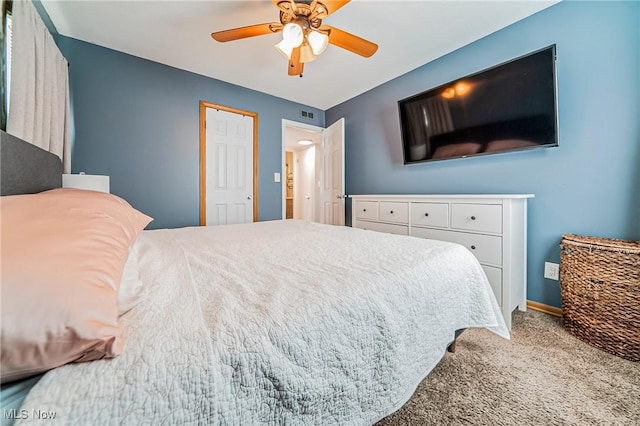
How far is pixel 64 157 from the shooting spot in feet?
7.03

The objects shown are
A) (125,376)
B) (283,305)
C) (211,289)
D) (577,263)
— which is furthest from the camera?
(577,263)

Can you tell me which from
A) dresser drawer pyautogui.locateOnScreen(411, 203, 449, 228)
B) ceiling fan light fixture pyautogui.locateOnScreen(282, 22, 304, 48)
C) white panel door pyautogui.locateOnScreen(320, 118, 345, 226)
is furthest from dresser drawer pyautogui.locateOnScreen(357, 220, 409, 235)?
ceiling fan light fixture pyautogui.locateOnScreen(282, 22, 304, 48)

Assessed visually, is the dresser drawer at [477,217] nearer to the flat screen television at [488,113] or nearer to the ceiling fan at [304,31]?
the flat screen television at [488,113]

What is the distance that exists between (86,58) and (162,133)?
89 cm

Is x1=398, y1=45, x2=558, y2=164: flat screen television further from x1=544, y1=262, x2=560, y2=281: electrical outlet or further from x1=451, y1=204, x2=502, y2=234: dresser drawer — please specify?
x1=544, y1=262, x2=560, y2=281: electrical outlet

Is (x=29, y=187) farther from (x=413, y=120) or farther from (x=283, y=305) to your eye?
(x=413, y=120)

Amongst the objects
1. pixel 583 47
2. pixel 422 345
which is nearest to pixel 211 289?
pixel 422 345

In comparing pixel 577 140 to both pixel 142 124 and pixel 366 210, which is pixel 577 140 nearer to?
pixel 366 210

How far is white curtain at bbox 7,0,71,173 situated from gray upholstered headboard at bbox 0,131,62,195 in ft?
0.99

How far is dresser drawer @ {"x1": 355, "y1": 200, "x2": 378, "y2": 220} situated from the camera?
2.84 metres

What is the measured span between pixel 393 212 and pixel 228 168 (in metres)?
2.23

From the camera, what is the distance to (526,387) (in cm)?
118

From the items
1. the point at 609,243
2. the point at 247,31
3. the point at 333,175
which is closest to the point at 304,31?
the point at 247,31

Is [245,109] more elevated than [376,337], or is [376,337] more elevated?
[245,109]
